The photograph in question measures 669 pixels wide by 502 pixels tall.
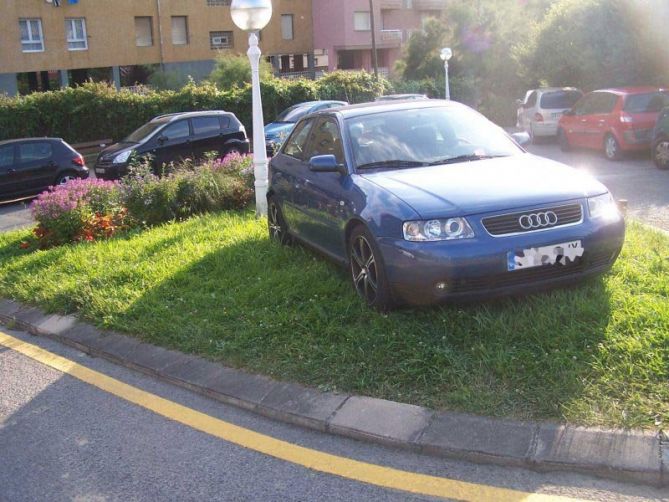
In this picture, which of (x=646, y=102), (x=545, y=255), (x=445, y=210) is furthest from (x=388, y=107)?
(x=646, y=102)

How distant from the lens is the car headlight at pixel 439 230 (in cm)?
481

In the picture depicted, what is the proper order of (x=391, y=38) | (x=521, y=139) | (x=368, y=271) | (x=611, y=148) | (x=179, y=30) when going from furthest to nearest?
(x=391, y=38) → (x=179, y=30) → (x=611, y=148) → (x=521, y=139) → (x=368, y=271)

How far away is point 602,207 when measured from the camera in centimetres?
518

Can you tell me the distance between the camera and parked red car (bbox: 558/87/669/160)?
16000 mm

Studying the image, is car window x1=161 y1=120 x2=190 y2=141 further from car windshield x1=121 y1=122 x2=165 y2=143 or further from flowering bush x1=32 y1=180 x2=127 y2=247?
flowering bush x1=32 y1=180 x2=127 y2=247

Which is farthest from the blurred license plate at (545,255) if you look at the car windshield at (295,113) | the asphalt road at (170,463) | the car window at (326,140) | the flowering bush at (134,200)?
the car windshield at (295,113)

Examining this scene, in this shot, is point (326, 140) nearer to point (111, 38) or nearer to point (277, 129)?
point (277, 129)

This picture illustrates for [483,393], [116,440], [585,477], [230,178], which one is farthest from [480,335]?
[230,178]

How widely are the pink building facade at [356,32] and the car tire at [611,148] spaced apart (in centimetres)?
3473

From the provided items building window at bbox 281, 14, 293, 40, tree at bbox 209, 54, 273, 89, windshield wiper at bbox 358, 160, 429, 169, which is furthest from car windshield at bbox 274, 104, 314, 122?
building window at bbox 281, 14, 293, 40

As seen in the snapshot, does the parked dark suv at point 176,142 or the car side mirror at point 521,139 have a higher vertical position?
the car side mirror at point 521,139

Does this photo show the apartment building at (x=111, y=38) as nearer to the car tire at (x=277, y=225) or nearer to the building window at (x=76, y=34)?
the building window at (x=76, y=34)

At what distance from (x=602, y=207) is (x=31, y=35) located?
4051cm

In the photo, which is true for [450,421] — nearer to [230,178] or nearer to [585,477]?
[585,477]
